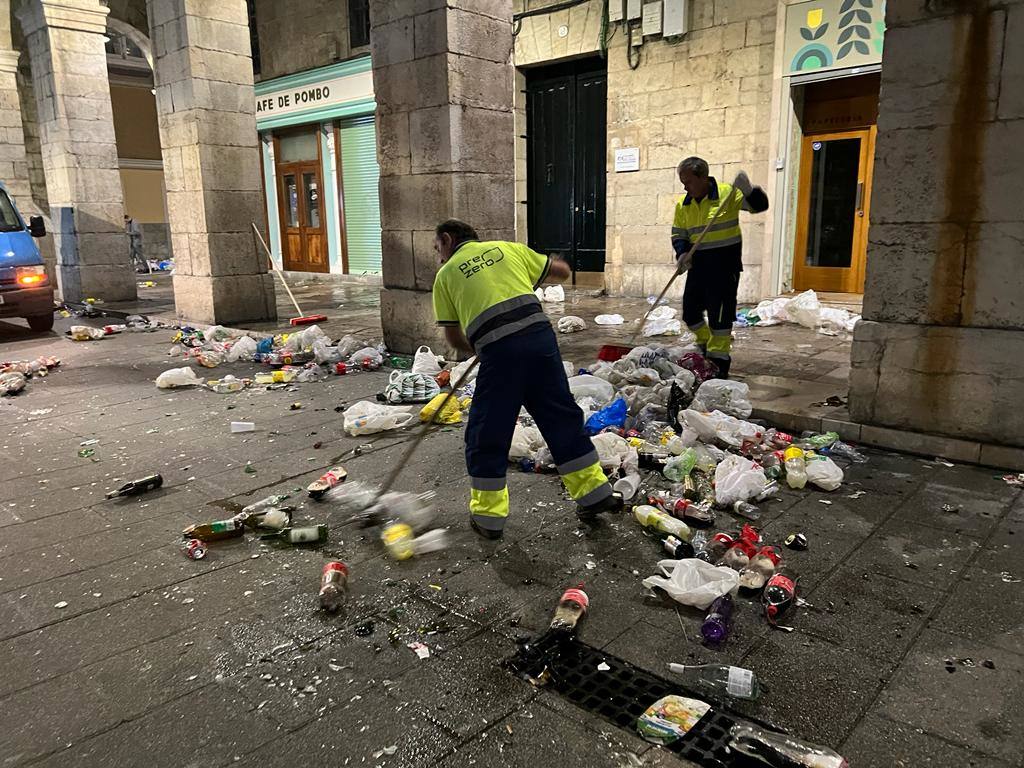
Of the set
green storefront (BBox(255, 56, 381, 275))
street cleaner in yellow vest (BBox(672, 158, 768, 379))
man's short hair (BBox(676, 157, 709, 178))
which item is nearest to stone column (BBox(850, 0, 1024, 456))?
street cleaner in yellow vest (BBox(672, 158, 768, 379))

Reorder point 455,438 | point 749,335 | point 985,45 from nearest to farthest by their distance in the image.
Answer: point 985,45
point 455,438
point 749,335

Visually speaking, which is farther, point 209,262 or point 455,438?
point 209,262

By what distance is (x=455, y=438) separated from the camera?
553 cm

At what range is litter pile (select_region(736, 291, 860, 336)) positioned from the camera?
916 centimetres

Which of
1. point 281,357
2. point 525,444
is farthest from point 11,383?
point 525,444

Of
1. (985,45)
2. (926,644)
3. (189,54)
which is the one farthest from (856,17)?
(926,644)

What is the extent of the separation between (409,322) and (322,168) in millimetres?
11917

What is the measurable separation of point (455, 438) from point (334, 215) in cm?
1422

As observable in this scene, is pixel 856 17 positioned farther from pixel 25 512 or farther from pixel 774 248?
pixel 25 512

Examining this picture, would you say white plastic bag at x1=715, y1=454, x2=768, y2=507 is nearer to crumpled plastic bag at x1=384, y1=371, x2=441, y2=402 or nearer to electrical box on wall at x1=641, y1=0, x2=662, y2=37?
crumpled plastic bag at x1=384, y1=371, x2=441, y2=402

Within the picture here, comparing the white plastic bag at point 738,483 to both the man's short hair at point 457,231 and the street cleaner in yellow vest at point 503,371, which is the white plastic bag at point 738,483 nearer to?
the street cleaner in yellow vest at point 503,371

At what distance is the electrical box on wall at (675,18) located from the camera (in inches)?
442

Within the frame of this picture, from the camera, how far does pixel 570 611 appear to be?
2.99m

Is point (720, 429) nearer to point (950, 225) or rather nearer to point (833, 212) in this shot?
point (950, 225)
